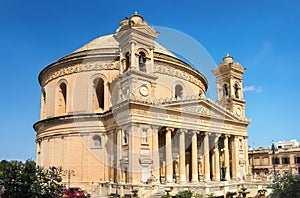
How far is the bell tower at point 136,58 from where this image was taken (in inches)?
1412

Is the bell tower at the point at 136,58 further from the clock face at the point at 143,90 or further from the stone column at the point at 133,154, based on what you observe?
the stone column at the point at 133,154

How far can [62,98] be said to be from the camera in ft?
152

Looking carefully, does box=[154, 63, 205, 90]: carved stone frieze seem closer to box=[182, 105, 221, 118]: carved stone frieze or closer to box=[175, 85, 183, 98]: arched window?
box=[175, 85, 183, 98]: arched window

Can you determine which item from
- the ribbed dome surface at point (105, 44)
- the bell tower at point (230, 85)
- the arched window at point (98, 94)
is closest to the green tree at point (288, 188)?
the arched window at point (98, 94)

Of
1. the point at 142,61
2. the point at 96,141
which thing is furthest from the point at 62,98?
the point at 142,61

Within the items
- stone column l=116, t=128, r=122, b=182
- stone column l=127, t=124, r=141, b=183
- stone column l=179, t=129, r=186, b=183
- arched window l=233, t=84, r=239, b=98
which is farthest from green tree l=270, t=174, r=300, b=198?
arched window l=233, t=84, r=239, b=98

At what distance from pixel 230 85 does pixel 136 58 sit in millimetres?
17870

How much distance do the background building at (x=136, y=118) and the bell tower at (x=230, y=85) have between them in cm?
15

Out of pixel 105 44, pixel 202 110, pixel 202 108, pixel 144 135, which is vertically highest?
pixel 105 44

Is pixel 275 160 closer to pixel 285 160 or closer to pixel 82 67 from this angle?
pixel 285 160

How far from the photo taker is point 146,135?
113 feet

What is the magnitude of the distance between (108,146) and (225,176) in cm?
1552

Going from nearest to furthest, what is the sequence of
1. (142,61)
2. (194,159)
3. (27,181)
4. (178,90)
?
(27,181) < (194,159) < (142,61) < (178,90)

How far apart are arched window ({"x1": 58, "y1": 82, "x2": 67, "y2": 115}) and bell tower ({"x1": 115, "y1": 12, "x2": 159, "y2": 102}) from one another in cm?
1198
